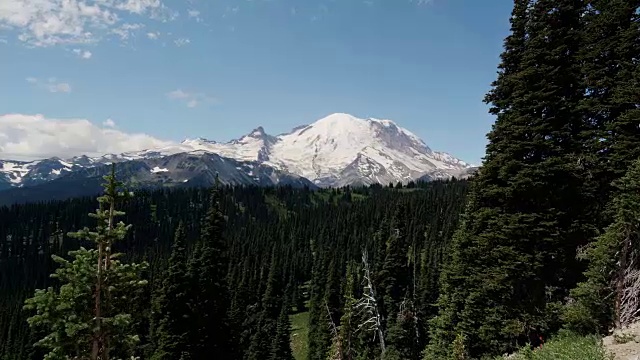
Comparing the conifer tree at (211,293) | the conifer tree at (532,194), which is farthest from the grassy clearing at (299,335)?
the conifer tree at (532,194)

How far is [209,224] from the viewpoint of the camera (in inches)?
1515

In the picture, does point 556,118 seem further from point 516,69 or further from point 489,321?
point 489,321

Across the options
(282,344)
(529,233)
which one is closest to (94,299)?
(529,233)

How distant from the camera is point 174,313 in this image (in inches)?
1326

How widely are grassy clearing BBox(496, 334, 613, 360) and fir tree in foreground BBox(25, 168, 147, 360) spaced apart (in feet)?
42.3

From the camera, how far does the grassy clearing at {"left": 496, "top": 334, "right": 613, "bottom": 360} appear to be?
1248cm

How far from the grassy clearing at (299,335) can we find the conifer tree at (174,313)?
51.3 m

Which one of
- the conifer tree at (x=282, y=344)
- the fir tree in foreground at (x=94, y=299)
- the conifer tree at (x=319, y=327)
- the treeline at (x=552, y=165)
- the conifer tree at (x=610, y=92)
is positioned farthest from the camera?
the conifer tree at (x=319, y=327)

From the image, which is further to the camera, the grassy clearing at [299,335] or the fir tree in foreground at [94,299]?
the grassy clearing at [299,335]

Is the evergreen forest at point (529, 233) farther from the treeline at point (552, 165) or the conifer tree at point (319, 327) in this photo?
the conifer tree at point (319, 327)

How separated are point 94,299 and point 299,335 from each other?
3685 inches

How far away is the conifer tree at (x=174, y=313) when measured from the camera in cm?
3294

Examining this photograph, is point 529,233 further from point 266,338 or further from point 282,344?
point 266,338

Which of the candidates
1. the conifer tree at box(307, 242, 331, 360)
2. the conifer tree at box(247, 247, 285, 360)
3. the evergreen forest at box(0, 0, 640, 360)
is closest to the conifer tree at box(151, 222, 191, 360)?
the evergreen forest at box(0, 0, 640, 360)
